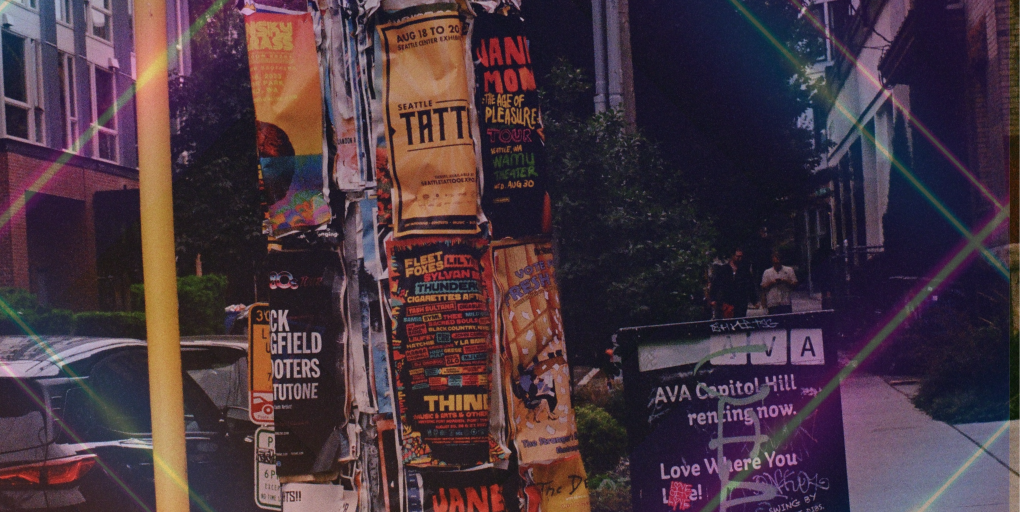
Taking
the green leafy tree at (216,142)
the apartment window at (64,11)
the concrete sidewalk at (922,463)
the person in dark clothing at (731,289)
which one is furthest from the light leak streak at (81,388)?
the apartment window at (64,11)

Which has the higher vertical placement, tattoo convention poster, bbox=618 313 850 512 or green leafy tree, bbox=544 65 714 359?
green leafy tree, bbox=544 65 714 359

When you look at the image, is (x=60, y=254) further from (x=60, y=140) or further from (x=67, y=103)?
(x=67, y=103)

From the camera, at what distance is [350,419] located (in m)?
3.48

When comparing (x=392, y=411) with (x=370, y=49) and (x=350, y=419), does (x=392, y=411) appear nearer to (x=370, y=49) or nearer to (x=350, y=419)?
(x=350, y=419)

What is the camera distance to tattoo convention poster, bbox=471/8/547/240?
3.37 metres

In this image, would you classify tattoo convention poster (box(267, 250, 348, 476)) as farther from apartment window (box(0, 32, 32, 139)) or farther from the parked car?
apartment window (box(0, 32, 32, 139))

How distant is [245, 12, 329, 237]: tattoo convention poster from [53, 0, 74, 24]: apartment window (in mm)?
21681

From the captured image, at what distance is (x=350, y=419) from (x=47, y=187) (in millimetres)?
20675

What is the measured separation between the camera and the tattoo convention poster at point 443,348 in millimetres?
3234

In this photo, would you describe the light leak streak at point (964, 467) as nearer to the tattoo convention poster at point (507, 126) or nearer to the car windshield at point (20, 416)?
the tattoo convention poster at point (507, 126)

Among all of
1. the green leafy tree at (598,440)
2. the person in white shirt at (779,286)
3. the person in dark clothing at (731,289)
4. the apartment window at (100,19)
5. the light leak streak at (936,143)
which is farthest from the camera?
the apartment window at (100,19)

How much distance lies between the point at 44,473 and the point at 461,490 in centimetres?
333

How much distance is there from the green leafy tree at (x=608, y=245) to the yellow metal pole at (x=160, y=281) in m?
5.89

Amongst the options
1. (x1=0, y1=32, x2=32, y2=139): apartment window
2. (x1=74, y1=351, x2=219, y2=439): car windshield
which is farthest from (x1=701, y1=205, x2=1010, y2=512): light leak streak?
(x1=0, y1=32, x2=32, y2=139): apartment window
